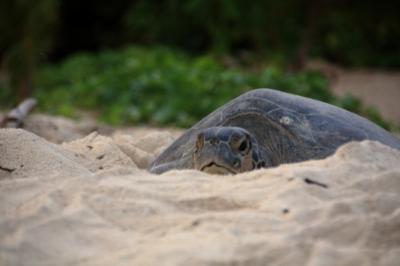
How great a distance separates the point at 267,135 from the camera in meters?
3.00

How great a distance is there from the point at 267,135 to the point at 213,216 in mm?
862

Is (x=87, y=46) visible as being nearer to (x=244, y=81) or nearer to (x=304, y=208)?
(x=244, y=81)

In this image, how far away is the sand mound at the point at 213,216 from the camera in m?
1.96

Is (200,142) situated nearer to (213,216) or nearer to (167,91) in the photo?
(213,216)

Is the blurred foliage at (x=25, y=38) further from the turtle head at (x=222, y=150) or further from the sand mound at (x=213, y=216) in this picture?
the turtle head at (x=222, y=150)

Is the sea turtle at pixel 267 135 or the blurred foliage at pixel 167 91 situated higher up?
the sea turtle at pixel 267 135

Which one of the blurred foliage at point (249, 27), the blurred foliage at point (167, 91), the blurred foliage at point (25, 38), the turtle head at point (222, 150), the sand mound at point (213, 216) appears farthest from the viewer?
the blurred foliage at point (249, 27)

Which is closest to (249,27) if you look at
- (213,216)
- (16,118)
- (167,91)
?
(167,91)

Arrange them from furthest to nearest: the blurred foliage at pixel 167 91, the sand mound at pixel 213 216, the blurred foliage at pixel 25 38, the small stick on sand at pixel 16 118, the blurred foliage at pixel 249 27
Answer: the blurred foliage at pixel 249 27
the blurred foliage at pixel 25 38
the blurred foliage at pixel 167 91
the small stick on sand at pixel 16 118
the sand mound at pixel 213 216

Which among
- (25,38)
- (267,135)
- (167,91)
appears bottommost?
(167,91)

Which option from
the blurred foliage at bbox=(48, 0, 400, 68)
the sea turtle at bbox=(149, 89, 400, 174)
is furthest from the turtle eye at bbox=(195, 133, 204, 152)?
the blurred foliage at bbox=(48, 0, 400, 68)

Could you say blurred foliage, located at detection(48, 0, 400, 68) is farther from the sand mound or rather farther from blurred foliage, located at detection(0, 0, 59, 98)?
the sand mound

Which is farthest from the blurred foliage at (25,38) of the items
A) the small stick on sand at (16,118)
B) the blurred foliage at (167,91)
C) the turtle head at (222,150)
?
the turtle head at (222,150)

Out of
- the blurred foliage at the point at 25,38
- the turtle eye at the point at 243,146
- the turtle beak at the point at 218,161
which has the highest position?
the turtle eye at the point at 243,146
